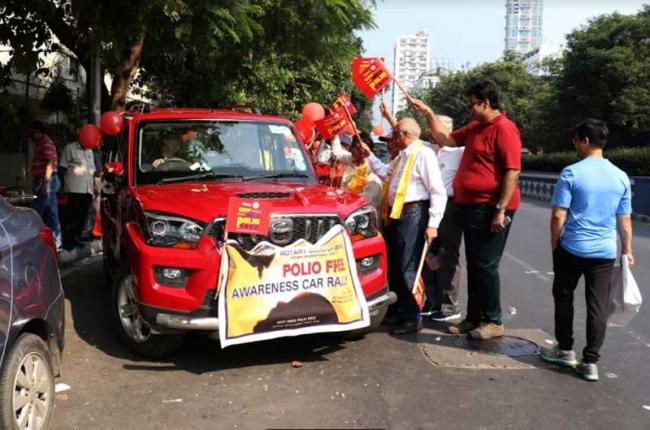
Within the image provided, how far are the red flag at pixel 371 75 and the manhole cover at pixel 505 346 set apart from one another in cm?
296

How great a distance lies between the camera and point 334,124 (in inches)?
313

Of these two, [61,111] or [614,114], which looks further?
[614,114]

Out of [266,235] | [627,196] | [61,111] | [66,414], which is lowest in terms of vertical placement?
[66,414]

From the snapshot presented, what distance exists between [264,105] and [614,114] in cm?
2574

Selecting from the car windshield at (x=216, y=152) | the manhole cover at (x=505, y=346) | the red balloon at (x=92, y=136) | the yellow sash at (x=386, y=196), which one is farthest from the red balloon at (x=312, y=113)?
the manhole cover at (x=505, y=346)

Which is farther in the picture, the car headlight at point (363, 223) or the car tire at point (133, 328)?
the car headlight at point (363, 223)

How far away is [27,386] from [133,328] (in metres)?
1.70

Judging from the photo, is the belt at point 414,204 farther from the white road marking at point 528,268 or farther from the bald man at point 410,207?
the white road marking at point 528,268

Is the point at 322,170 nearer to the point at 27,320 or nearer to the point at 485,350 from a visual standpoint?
the point at 485,350

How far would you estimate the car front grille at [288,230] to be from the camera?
4.54 metres

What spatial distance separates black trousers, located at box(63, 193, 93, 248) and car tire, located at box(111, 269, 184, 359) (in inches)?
191

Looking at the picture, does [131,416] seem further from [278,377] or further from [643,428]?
[643,428]

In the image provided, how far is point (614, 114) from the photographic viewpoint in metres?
37.3

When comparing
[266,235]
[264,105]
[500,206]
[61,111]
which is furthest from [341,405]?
[264,105]
